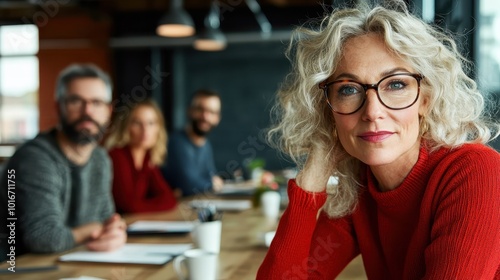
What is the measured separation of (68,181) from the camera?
240 centimetres

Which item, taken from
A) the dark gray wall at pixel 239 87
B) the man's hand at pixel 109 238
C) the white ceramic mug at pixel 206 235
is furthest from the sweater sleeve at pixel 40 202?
the dark gray wall at pixel 239 87

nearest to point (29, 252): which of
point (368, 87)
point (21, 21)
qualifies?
point (368, 87)

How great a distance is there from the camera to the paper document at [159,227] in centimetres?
215

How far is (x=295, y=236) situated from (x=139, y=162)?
8.49ft

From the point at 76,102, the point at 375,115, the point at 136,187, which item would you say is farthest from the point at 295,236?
the point at 136,187

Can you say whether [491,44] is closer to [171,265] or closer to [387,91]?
[387,91]

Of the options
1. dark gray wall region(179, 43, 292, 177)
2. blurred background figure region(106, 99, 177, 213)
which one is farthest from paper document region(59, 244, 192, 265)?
dark gray wall region(179, 43, 292, 177)

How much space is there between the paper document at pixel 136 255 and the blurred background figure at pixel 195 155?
218cm

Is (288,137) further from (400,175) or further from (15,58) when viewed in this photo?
(15,58)

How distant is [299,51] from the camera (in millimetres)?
1296

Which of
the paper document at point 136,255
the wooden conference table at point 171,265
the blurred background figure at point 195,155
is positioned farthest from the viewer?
the blurred background figure at point 195,155

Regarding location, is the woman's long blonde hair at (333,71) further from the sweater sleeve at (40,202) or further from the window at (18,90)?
the window at (18,90)

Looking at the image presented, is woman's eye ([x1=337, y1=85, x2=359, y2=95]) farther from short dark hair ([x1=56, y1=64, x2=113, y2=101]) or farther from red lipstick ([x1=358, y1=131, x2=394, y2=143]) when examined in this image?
short dark hair ([x1=56, y1=64, x2=113, y2=101])

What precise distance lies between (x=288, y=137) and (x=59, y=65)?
7869mm
